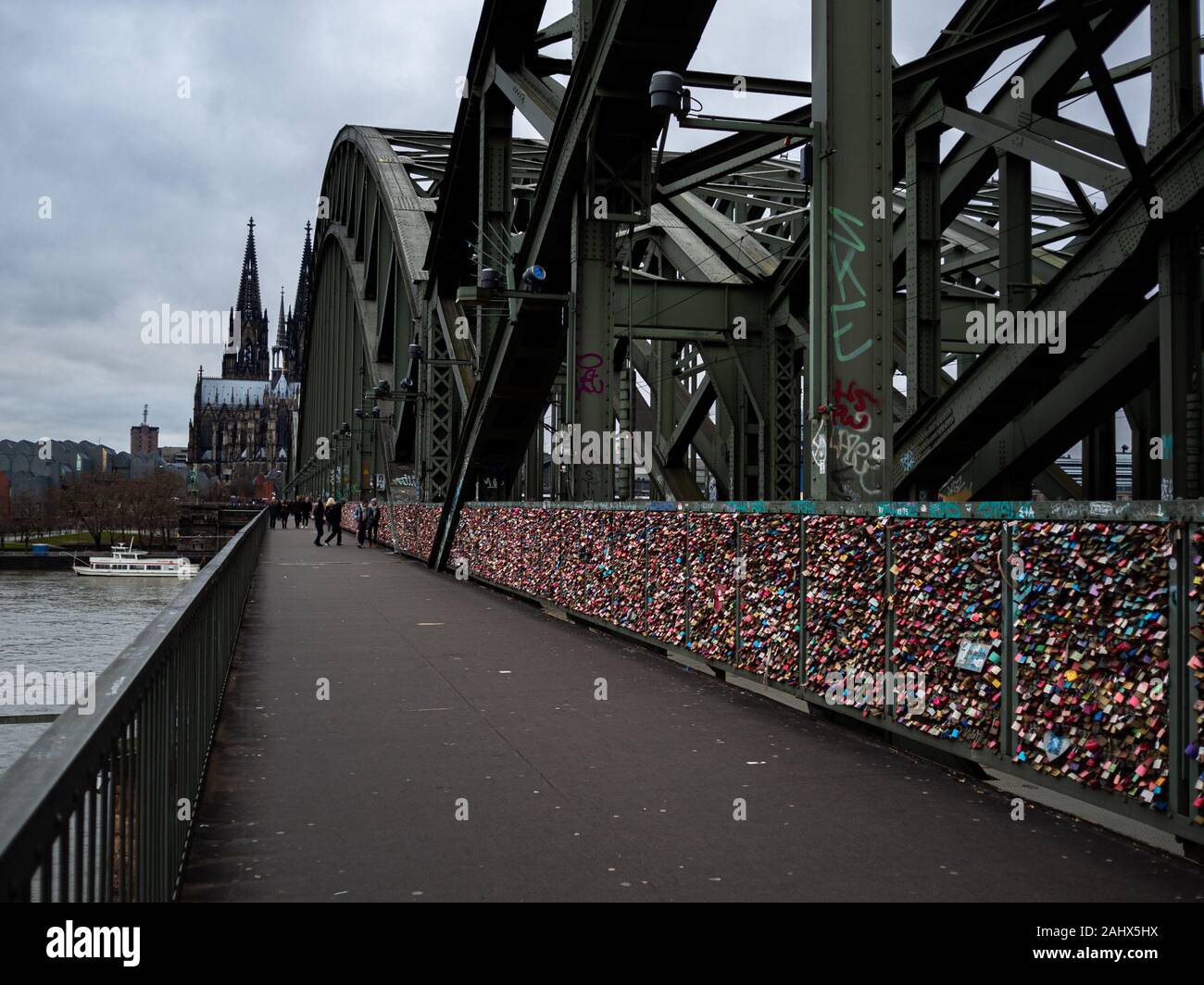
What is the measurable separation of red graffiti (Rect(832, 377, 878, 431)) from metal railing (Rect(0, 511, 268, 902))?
448 cm

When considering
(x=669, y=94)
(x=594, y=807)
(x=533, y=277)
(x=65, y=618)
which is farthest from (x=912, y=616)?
(x=65, y=618)

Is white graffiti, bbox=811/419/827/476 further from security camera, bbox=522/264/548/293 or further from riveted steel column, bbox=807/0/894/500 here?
security camera, bbox=522/264/548/293

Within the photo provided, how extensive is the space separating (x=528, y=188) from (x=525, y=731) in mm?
23800

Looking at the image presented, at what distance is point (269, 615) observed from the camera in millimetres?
14281

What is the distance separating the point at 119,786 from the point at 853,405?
5942 mm

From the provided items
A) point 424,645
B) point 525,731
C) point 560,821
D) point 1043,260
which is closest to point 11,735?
point 424,645

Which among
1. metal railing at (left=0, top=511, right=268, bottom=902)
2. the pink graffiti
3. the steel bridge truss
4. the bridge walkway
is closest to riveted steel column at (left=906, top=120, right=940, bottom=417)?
the steel bridge truss

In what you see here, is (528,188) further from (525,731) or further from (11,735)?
(525,731)

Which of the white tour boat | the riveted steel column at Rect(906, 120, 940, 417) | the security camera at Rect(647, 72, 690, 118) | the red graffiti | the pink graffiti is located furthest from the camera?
the white tour boat

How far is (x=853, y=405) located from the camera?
310 inches

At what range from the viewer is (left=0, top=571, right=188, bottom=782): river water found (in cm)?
3341

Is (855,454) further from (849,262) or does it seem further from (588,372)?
(588,372)

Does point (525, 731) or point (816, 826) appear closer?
point (816, 826)
